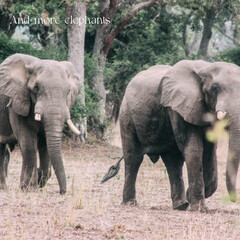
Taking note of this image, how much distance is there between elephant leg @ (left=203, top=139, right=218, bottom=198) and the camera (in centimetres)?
957

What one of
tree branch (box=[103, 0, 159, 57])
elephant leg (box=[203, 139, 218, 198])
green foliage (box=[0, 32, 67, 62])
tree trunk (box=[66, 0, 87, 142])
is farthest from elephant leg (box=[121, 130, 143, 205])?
tree branch (box=[103, 0, 159, 57])

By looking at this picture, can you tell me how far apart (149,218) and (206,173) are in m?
1.70

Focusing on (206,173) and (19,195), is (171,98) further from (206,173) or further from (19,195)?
(19,195)

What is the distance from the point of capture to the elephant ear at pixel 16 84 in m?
10.5

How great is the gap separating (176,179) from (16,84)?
285 cm

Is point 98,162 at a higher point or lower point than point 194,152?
lower

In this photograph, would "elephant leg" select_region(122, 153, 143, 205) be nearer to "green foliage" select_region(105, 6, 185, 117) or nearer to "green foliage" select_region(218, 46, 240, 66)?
"green foliage" select_region(105, 6, 185, 117)

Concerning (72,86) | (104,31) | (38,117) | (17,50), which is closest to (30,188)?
(38,117)

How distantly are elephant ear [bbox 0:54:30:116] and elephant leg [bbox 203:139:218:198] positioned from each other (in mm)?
2758

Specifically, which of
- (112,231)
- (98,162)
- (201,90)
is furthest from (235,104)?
(98,162)

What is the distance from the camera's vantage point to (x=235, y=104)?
332 inches

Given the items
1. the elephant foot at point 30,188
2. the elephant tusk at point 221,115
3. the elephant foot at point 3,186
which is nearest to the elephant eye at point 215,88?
the elephant tusk at point 221,115

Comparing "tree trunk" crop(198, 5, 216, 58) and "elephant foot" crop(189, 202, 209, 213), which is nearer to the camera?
"elephant foot" crop(189, 202, 209, 213)

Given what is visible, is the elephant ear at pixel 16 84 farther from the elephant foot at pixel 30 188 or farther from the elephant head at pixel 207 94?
the elephant head at pixel 207 94
